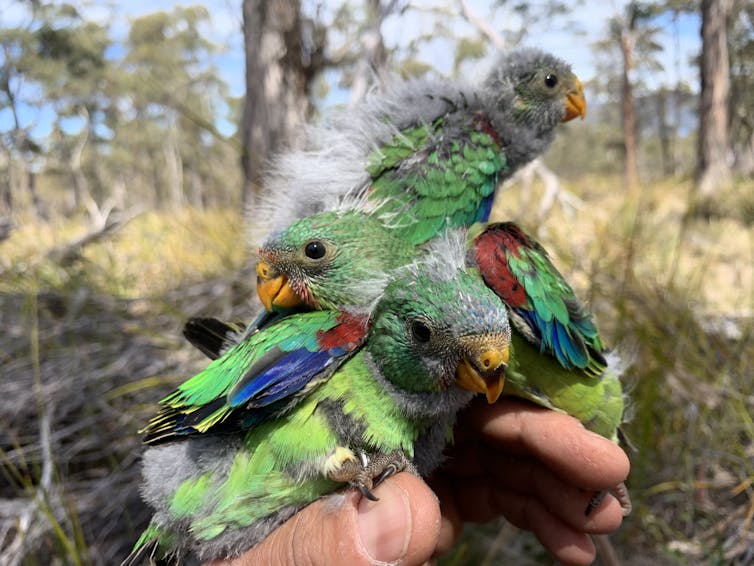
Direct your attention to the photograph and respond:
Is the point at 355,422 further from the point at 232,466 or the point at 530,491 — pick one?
the point at 530,491

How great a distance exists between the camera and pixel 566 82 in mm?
1872

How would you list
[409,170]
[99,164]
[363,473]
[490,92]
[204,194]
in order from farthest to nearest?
[204,194] < [99,164] < [490,92] < [409,170] < [363,473]

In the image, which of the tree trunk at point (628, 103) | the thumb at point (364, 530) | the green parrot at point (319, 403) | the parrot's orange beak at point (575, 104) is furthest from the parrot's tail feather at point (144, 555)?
the tree trunk at point (628, 103)

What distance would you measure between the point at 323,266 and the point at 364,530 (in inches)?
25.4

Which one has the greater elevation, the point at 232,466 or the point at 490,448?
the point at 232,466

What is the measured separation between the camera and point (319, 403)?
1.19 metres

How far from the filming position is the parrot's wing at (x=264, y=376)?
1138 millimetres

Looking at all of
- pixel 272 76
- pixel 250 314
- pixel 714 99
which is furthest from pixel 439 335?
pixel 714 99

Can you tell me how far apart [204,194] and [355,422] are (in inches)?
1507

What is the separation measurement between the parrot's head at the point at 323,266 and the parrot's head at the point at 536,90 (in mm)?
819

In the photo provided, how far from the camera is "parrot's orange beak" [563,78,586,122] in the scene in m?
1.87

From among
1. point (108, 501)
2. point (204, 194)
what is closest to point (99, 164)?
point (204, 194)

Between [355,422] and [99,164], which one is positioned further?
[99,164]

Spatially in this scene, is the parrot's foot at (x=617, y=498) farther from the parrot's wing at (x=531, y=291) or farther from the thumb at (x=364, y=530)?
the thumb at (x=364, y=530)
